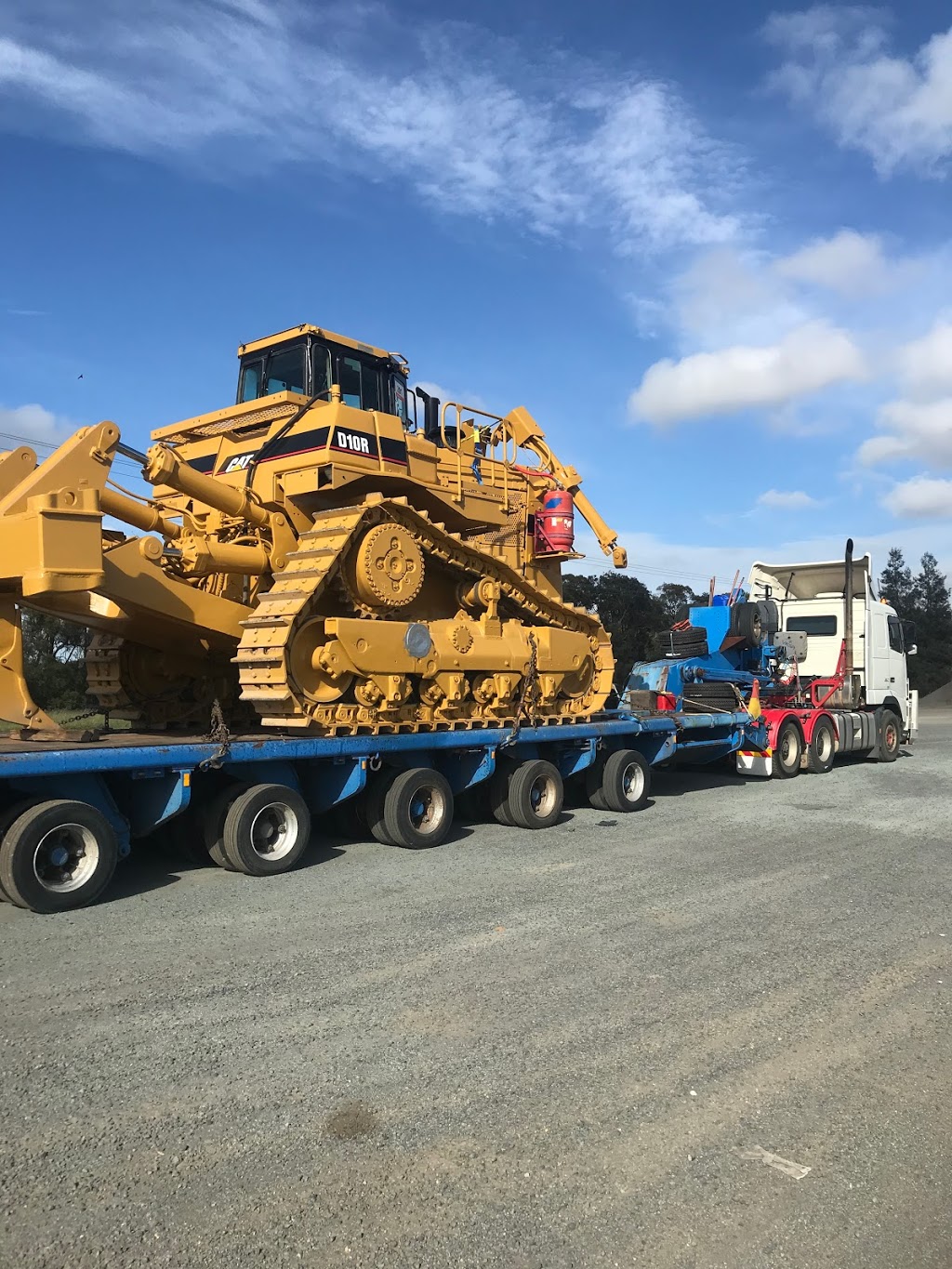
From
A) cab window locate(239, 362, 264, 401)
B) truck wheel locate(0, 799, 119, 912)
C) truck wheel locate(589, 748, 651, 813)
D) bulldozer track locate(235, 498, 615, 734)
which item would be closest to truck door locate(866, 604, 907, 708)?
truck wheel locate(589, 748, 651, 813)

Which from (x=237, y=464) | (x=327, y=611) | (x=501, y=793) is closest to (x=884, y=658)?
(x=501, y=793)

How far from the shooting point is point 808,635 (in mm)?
18250

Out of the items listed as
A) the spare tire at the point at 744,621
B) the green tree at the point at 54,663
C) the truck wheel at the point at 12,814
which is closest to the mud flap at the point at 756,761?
the spare tire at the point at 744,621

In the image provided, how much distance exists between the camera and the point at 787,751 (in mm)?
15539

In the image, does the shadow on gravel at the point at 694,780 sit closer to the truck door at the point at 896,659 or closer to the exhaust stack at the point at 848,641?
the exhaust stack at the point at 848,641

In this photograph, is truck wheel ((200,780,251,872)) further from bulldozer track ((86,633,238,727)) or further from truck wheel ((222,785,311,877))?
bulldozer track ((86,633,238,727))

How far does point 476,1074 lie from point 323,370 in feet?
27.7

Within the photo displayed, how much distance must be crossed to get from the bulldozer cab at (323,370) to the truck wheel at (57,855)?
548 centimetres

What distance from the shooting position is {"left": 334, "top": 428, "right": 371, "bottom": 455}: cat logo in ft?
31.4

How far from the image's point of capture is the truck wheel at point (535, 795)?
33.9 ft

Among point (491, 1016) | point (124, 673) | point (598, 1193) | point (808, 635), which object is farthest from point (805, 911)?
point (808, 635)

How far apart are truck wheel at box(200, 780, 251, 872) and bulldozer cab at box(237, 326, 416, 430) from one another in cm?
462

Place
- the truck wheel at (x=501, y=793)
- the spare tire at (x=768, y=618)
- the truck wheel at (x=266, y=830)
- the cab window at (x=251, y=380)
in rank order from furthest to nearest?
1. the spare tire at (x=768, y=618)
2. the cab window at (x=251, y=380)
3. the truck wheel at (x=501, y=793)
4. the truck wheel at (x=266, y=830)

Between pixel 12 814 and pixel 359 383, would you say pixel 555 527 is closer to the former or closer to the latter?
pixel 359 383
